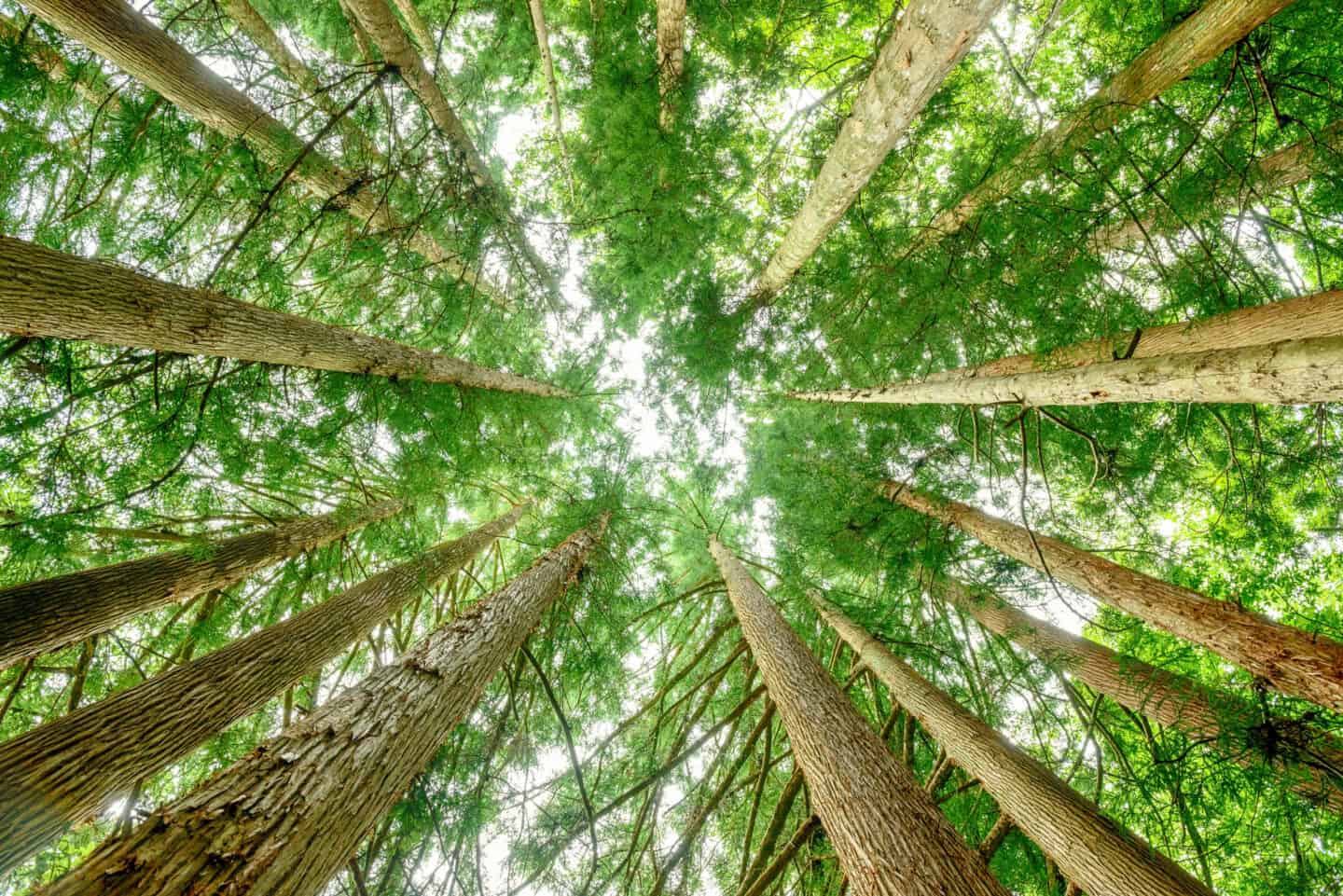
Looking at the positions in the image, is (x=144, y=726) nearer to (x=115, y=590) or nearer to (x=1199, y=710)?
(x=115, y=590)

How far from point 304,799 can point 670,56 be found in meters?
5.54

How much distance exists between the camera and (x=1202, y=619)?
353 centimetres

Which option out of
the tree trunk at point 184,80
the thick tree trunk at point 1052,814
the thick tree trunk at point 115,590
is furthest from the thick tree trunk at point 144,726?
the thick tree trunk at point 1052,814

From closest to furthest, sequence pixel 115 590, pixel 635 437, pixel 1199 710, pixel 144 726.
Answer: pixel 144 726 → pixel 1199 710 → pixel 115 590 → pixel 635 437

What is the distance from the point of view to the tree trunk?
3.16 meters

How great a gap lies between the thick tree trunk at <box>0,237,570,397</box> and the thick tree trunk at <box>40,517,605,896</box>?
76.1 inches

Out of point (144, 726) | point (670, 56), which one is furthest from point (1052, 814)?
point (670, 56)

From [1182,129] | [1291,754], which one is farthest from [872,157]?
[1291,754]

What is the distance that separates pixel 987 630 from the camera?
5.63 m

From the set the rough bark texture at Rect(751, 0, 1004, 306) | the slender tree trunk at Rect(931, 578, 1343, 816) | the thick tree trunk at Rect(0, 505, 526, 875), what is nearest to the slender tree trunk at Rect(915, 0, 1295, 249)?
the rough bark texture at Rect(751, 0, 1004, 306)

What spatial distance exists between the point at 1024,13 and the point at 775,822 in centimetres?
758

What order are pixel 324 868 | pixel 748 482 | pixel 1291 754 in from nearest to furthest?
pixel 324 868 < pixel 1291 754 < pixel 748 482

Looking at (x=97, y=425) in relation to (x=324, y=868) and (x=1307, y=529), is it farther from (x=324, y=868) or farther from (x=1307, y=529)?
(x=1307, y=529)

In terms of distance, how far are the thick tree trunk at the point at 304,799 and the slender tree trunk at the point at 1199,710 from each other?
3150mm
